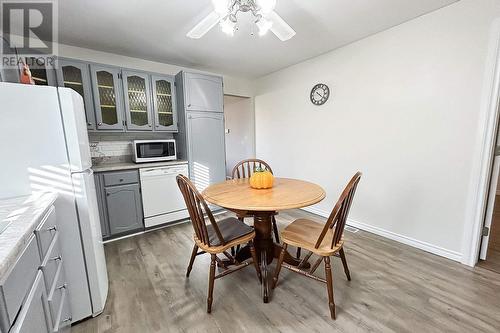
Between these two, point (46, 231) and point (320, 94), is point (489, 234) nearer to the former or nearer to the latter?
point (320, 94)

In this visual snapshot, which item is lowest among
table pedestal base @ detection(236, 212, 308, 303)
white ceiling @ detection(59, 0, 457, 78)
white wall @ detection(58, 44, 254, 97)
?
table pedestal base @ detection(236, 212, 308, 303)

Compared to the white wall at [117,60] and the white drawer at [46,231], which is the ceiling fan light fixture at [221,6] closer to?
the white drawer at [46,231]

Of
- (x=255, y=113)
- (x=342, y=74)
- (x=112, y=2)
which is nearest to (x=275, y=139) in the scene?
(x=255, y=113)

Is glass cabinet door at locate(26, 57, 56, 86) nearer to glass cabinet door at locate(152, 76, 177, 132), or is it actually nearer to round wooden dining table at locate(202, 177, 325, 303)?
glass cabinet door at locate(152, 76, 177, 132)

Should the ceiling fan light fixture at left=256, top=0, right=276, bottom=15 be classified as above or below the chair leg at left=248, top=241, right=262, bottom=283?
above

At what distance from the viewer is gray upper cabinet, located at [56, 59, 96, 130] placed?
7.64 feet

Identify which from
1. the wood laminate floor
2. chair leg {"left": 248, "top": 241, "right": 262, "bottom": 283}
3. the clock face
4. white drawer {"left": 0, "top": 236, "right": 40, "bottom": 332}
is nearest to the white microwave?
the wood laminate floor

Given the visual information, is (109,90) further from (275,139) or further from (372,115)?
(372,115)

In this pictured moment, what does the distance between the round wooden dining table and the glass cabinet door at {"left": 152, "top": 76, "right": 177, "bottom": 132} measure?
62.4 inches

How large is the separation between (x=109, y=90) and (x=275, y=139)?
101 inches

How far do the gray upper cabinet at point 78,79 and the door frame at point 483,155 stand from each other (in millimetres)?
3875

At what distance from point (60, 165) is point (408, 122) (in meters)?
2.98

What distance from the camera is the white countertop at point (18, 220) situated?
656 mm

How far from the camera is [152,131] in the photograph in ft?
9.68
